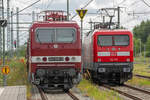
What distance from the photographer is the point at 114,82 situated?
21.9 metres

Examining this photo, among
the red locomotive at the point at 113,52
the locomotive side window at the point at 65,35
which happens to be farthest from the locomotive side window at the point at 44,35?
the red locomotive at the point at 113,52

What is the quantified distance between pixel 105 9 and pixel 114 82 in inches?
219

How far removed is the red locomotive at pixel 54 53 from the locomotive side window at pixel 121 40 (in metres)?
4.63

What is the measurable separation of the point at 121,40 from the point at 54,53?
557 cm

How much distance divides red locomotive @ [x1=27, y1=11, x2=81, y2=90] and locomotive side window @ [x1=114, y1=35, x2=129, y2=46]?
4628 millimetres

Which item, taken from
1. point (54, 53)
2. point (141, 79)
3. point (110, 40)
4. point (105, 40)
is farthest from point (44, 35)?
point (141, 79)

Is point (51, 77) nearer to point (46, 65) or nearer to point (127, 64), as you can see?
point (46, 65)

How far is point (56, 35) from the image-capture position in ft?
49.2

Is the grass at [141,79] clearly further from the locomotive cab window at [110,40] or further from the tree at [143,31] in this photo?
the tree at [143,31]

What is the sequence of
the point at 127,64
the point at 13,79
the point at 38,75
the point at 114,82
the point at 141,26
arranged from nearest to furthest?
1. the point at 38,75
2. the point at 127,64
3. the point at 114,82
4. the point at 13,79
5. the point at 141,26

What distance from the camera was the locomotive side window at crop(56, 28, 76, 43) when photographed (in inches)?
588

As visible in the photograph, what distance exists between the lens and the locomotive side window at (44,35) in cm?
1482

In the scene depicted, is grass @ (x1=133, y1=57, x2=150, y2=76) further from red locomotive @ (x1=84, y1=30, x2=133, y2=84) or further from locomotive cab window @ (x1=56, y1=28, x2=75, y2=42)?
locomotive cab window @ (x1=56, y1=28, x2=75, y2=42)

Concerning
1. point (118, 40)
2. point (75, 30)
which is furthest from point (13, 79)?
point (75, 30)
